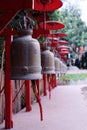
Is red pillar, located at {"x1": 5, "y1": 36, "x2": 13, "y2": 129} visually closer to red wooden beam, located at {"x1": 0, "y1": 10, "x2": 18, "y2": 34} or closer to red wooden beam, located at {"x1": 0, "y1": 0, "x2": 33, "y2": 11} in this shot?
red wooden beam, located at {"x1": 0, "y1": 10, "x2": 18, "y2": 34}

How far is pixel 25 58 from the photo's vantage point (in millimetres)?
2617

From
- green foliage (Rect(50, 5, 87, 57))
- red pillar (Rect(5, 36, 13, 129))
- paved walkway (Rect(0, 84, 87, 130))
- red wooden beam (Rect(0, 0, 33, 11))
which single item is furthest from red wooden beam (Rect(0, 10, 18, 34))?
green foliage (Rect(50, 5, 87, 57))

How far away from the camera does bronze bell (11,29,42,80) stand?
2.60 meters

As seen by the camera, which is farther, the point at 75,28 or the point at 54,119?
the point at 75,28

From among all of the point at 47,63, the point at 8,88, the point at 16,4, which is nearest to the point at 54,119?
the point at 8,88

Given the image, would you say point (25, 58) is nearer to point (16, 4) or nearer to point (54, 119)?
point (16, 4)

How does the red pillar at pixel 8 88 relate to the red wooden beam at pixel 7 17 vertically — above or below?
below

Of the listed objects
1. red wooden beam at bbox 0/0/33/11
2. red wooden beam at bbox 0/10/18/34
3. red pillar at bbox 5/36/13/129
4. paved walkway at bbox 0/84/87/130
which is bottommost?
paved walkway at bbox 0/84/87/130

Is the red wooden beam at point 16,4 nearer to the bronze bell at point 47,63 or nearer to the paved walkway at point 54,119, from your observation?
the bronze bell at point 47,63

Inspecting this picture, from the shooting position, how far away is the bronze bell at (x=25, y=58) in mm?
2598

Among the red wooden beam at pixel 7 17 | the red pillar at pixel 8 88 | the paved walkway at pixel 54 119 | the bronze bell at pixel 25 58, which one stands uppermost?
the red wooden beam at pixel 7 17

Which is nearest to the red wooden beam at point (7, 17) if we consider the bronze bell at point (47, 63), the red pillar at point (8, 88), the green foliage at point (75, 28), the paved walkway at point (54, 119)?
the bronze bell at point (47, 63)

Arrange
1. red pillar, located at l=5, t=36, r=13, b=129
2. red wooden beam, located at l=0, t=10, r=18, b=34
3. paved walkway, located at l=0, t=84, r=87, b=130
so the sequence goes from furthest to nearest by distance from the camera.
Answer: paved walkway, located at l=0, t=84, r=87, b=130 < red pillar, located at l=5, t=36, r=13, b=129 < red wooden beam, located at l=0, t=10, r=18, b=34

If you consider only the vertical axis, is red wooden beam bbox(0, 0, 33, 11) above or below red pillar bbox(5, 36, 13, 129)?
above
